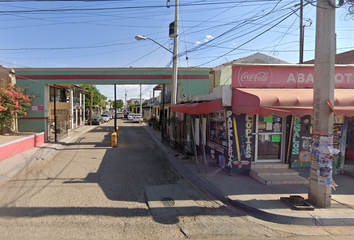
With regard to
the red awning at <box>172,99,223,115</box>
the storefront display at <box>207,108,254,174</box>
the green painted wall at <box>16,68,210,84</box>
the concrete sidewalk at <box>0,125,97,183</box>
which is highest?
the green painted wall at <box>16,68,210,84</box>

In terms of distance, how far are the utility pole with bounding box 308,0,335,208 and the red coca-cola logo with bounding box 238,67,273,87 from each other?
2224 mm

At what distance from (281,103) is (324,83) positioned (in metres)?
1.30

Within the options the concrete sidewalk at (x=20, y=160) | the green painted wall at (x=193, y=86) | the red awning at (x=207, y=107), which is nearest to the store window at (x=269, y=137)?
the red awning at (x=207, y=107)

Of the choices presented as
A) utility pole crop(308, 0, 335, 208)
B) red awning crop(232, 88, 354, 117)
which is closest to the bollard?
red awning crop(232, 88, 354, 117)

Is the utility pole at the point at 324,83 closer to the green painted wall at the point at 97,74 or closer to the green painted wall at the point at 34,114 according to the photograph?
the green painted wall at the point at 97,74

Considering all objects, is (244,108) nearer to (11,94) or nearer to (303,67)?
(303,67)

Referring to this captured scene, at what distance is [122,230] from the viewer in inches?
140

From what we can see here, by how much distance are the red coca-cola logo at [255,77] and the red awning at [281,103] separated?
55 centimetres

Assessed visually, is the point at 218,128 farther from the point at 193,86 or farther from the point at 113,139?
the point at 113,139

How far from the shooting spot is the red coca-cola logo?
6417 mm

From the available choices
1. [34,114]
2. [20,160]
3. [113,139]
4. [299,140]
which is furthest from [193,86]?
[34,114]

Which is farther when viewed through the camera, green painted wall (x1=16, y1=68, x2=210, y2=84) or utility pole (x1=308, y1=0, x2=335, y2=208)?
green painted wall (x1=16, y1=68, x2=210, y2=84)

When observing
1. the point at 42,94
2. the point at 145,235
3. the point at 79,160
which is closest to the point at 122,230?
the point at 145,235

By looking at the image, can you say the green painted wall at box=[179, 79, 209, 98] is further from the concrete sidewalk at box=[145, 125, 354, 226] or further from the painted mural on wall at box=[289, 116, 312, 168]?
the painted mural on wall at box=[289, 116, 312, 168]
